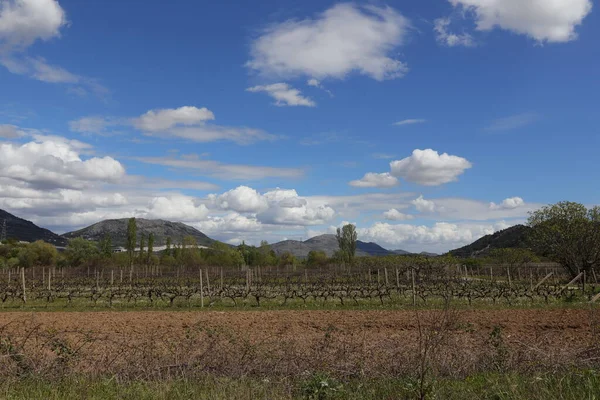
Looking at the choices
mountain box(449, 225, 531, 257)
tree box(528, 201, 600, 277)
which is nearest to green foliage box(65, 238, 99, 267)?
tree box(528, 201, 600, 277)

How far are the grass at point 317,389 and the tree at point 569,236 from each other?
3463 cm

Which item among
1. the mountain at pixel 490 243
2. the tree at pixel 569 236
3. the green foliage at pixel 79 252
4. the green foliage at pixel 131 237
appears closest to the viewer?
the tree at pixel 569 236

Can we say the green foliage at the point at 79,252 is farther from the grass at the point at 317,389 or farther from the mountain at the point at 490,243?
the mountain at the point at 490,243

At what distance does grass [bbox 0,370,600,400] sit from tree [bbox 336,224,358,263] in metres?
79.4

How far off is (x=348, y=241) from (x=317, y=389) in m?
89.8

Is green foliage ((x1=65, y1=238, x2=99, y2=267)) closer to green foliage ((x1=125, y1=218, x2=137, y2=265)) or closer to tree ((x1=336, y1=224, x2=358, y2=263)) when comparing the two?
green foliage ((x1=125, y1=218, x2=137, y2=265))

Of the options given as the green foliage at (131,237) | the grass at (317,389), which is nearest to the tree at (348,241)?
the green foliage at (131,237)

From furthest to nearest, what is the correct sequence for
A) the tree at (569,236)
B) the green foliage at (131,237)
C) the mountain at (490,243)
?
the mountain at (490,243)
the green foliage at (131,237)
the tree at (569,236)

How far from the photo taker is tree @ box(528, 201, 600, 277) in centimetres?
3850

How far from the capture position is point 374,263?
6494 cm

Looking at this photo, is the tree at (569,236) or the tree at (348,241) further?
the tree at (348,241)

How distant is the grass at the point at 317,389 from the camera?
20.5 feet

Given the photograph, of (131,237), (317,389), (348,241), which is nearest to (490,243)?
(348,241)

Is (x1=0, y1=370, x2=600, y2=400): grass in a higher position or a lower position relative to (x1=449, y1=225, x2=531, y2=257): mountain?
lower
